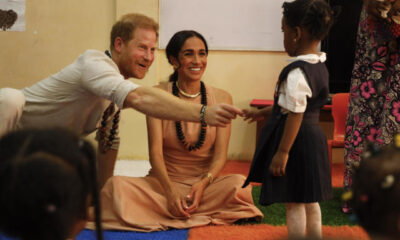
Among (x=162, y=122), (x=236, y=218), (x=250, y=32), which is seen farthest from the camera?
(x=250, y=32)

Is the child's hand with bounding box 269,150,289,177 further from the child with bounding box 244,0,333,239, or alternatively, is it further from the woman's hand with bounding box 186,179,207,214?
the woman's hand with bounding box 186,179,207,214

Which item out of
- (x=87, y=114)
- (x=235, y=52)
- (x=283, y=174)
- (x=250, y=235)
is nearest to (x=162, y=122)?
(x=87, y=114)

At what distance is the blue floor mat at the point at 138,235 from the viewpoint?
9.14 ft

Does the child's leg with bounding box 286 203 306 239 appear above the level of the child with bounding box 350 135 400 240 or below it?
below

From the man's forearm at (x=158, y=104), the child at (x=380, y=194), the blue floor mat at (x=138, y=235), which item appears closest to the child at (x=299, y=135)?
the man's forearm at (x=158, y=104)

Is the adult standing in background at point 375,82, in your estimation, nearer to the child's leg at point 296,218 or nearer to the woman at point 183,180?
the woman at point 183,180

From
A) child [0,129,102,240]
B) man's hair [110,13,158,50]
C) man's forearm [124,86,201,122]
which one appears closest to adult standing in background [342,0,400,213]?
man's hair [110,13,158,50]

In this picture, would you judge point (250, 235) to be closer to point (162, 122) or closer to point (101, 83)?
point (162, 122)

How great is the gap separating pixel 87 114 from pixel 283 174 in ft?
3.85

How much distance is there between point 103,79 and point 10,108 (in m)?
0.56

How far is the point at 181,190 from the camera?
3217 mm

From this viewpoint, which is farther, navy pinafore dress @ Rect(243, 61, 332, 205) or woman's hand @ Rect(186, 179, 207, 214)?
woman's hand @ Rect(186, 179, 207, 214)

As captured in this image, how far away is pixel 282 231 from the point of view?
2889 mm

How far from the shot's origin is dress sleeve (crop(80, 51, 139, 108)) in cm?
220
